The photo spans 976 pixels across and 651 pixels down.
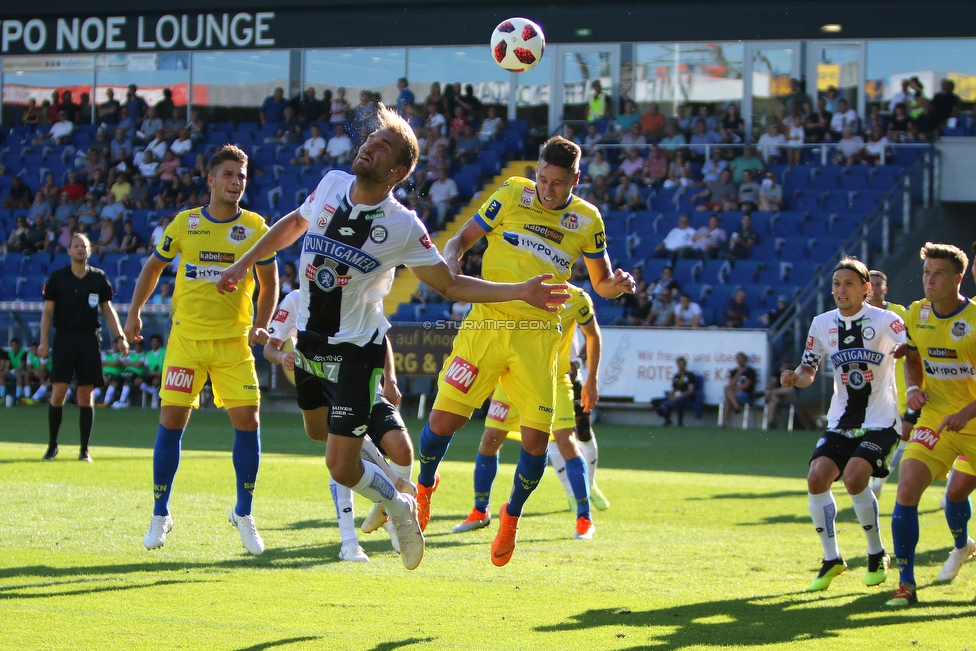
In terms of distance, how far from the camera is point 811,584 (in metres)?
7.16

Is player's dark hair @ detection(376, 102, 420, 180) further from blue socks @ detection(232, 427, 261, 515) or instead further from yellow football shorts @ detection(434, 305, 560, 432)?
blue socks @ detection(232, 427, 261, 515)

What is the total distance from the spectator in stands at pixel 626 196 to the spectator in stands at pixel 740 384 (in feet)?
16.4

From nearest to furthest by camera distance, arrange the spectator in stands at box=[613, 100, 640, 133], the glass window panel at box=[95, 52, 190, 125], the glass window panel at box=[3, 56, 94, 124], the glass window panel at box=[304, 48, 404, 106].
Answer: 1. the spectator in stands at box=[613, 100, 640, 133]
2. the glass window panel at box=[304, 48, 404, 106]
3. the glass window panel at box=[95, 52, 190, 125]
4. the glass window panel at box=[3, 56, 94, 124]

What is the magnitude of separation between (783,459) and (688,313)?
216 inches

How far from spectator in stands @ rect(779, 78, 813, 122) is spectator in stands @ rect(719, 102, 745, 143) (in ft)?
3.19

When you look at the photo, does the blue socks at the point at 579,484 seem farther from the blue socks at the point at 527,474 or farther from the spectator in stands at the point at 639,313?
the spectator in stands at the point at 639,313

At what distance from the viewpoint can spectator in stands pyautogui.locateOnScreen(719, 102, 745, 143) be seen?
24672mm

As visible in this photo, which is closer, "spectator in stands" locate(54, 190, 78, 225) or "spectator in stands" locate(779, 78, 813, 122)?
"spectator in stands" locate(779, 78, 813, 122)

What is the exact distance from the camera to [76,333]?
1313 cm

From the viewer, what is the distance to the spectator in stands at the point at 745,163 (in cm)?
2352

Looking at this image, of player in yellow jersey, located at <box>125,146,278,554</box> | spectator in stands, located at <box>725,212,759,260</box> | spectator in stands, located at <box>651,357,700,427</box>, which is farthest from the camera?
spectator in stands, located at <box>725,212,759,260</box>

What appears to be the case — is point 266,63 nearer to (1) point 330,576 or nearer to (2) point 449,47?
(2) point 449,47

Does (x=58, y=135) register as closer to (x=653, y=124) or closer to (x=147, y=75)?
(x=147, y=75)

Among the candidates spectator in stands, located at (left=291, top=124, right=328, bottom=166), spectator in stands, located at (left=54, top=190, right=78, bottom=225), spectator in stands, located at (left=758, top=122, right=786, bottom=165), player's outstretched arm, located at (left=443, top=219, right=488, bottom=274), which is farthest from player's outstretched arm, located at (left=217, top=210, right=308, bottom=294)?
spectator in stands, located at (left=54, top=190, right=78, bottom=225)
